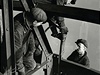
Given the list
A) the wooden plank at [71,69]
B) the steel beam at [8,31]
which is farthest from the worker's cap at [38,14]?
the wooden plank at [71,69]

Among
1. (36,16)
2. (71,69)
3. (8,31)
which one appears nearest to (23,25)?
(36,16)

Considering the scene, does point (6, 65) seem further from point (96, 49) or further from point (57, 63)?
point (96, 49)

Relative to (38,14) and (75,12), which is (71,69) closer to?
(38,14)

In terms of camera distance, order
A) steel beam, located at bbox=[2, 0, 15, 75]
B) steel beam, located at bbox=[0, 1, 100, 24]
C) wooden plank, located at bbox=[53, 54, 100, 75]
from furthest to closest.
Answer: wooden plank, located at bbox=[53, 54, 100, 75] → steel beam, located at bbox=[2, 0, 15, 75] → steel beam, located at bbox=[0, 1, 100, 24]

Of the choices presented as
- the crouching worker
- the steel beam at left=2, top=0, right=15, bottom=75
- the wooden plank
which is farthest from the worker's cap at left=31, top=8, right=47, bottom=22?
the wooden plank

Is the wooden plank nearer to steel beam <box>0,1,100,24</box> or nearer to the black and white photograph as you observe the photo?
the black and white photograph

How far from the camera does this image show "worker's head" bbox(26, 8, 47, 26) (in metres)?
1.90

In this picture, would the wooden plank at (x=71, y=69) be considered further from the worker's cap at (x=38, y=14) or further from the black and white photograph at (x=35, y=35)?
the worker's cap at (x=38, y=14)

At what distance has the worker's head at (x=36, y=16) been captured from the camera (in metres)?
1.90

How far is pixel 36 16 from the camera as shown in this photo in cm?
192

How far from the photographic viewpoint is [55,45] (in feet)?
18.0

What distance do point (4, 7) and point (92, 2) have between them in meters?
4.10

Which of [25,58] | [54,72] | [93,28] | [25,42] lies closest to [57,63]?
[54,72]

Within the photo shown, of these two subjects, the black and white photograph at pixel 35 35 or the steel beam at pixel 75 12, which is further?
the black and white photograph at pixel 35 35
